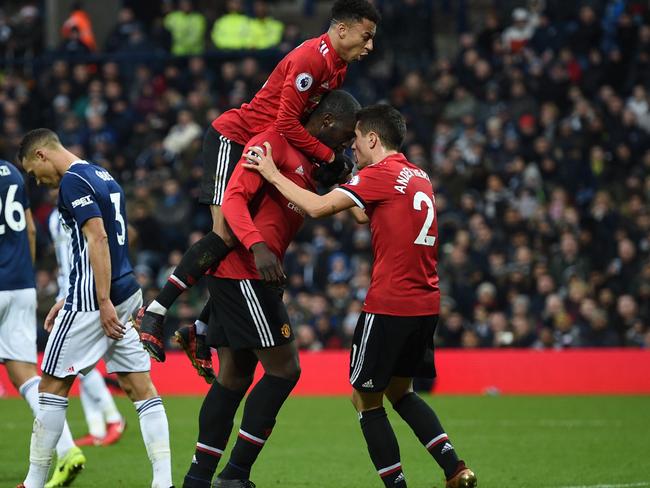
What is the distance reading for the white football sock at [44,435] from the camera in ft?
23.9

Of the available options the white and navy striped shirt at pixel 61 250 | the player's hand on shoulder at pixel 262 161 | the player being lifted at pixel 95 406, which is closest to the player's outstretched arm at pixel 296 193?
the player's hand on shoulder at pixel 262 161

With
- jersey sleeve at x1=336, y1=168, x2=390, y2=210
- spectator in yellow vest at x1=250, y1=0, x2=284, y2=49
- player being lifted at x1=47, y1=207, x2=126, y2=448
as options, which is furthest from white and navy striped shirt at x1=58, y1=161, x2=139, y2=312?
spectator in yellow vest at x1=250, y1=0, x2=284, y2=49

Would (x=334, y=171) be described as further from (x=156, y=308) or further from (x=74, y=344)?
(x=74, y=344)

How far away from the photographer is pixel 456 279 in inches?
703

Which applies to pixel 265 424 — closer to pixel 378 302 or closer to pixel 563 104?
pixel 378 302

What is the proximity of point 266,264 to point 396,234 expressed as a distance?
0.81m

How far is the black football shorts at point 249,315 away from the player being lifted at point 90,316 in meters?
0.66

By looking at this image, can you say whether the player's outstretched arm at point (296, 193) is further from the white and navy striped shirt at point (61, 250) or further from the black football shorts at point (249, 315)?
the white and navy striped shirt at point (61, 250)

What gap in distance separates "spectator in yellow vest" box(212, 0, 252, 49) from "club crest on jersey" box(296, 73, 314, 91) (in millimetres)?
15496

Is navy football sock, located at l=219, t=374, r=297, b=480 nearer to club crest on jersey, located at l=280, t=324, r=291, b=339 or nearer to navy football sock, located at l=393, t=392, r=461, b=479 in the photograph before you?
club crest on jersey, located at l=280, t=324, r=291, b=339

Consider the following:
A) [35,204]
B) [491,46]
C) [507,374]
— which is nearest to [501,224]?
[507,374]

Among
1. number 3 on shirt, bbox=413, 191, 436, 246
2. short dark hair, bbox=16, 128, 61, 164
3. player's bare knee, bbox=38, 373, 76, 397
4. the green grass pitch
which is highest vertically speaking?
short dark hair, bbox=16, 128, 61, 164

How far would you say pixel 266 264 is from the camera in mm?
6754

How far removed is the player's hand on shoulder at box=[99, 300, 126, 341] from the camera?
285 inches
